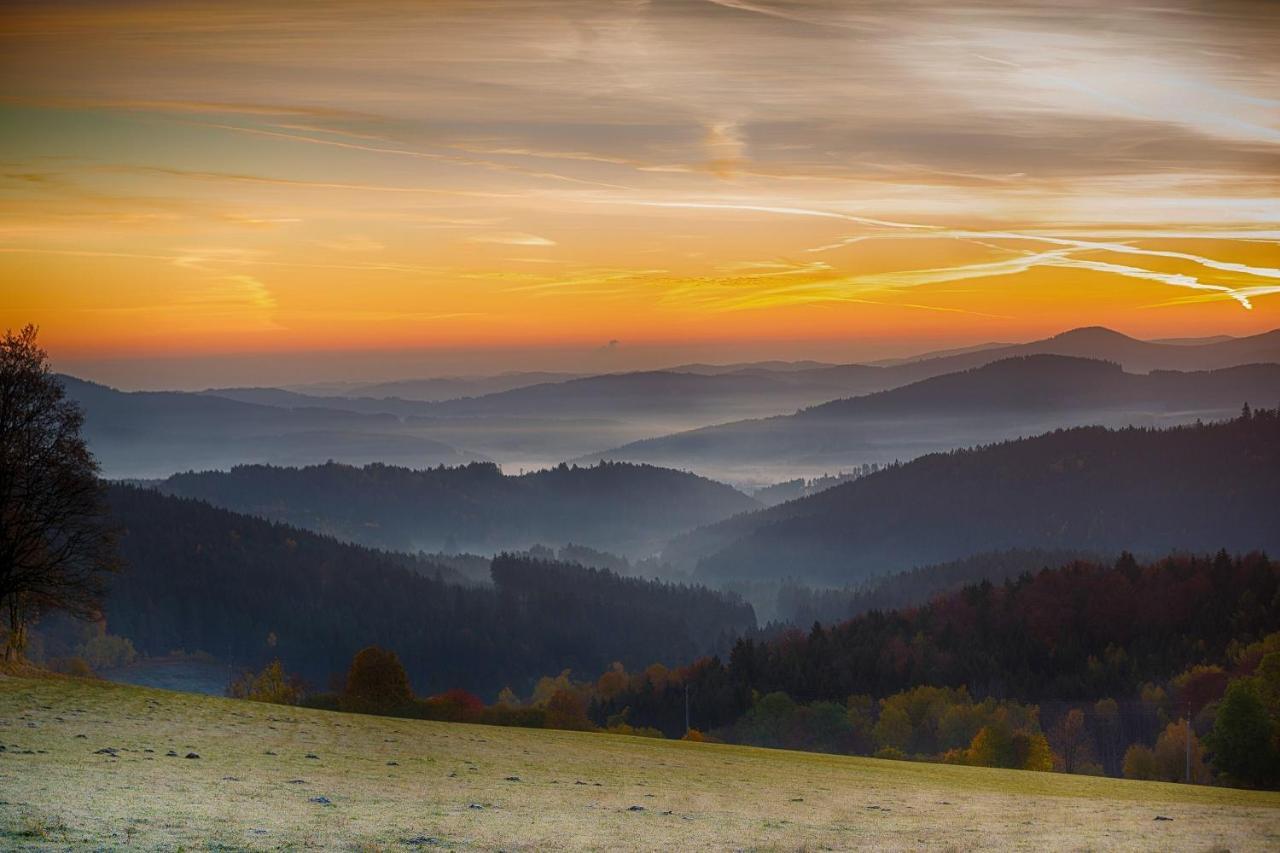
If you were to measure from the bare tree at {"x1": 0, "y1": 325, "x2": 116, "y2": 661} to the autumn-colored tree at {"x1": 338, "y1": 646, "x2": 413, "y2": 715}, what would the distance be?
87.9 feet

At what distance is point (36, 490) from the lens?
53.7m

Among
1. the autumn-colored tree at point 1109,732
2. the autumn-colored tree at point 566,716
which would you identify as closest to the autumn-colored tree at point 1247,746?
the autumn-colored tree at point 566,716

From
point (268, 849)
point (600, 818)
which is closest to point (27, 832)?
point (268, 849)

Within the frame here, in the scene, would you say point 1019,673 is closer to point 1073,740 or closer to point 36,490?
point 1073,740

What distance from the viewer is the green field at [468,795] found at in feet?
81.7

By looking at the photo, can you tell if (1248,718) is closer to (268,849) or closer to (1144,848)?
(1144,848)

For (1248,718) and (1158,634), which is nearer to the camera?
(1248,718)

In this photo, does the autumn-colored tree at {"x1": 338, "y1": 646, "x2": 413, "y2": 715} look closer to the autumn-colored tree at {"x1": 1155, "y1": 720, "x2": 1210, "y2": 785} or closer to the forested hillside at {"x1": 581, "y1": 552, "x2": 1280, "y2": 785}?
the forested hillside at {"x1": 581, "y1": 552, "x2": 1280, "y2": 785}

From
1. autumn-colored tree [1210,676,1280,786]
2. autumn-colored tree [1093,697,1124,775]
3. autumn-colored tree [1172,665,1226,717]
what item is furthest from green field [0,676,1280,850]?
autumn-colored tree [1172,665,1226,717]

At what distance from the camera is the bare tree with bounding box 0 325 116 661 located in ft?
173

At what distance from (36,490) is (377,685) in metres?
34.9

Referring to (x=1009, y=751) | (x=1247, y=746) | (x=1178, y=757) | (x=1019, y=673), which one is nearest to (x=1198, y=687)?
(x=1178, y=757)

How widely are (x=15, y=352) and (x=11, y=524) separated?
7.31m

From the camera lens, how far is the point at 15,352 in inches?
2108
